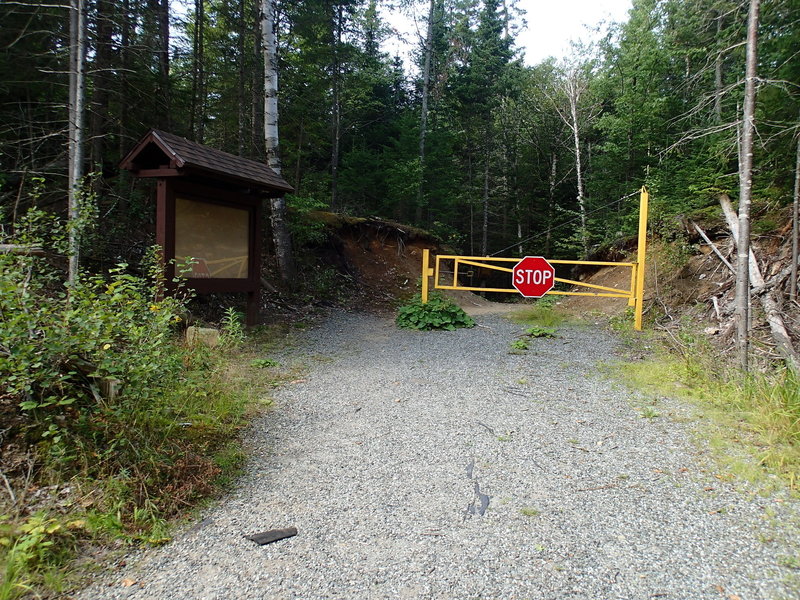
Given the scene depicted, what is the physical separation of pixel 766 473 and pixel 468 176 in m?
21.9

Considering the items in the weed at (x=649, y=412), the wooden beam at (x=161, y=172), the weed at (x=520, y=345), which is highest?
the wooden beam at (x=161, y=172)

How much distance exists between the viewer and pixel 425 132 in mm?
20328

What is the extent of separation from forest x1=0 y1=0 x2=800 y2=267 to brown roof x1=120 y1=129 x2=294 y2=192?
0.68 metres

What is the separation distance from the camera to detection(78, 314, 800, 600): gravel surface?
2139 millimetres

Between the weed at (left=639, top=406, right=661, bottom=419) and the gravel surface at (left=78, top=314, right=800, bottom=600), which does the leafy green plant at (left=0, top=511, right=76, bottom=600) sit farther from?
the weed at (left=639, top=406, right=661, bottom=419)

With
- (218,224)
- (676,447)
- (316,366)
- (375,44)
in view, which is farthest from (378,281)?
(375,44)

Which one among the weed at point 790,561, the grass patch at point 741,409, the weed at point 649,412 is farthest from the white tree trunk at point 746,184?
the weed at point 790,561

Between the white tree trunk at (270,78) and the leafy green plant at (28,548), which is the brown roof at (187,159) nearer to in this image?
the white tree trunk at (270,78)

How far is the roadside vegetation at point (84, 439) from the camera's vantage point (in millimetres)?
2285

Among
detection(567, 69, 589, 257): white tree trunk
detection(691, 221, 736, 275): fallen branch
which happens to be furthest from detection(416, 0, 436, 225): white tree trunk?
detection(691, 221, 736, 275): fallen branch

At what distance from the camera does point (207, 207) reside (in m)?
7.25

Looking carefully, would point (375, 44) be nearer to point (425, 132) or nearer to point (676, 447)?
point (425, 132)

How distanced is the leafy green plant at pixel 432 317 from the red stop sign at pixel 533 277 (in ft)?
4.30

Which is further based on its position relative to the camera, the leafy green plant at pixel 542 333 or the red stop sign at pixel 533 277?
the red stop sign at pixel 533 277
